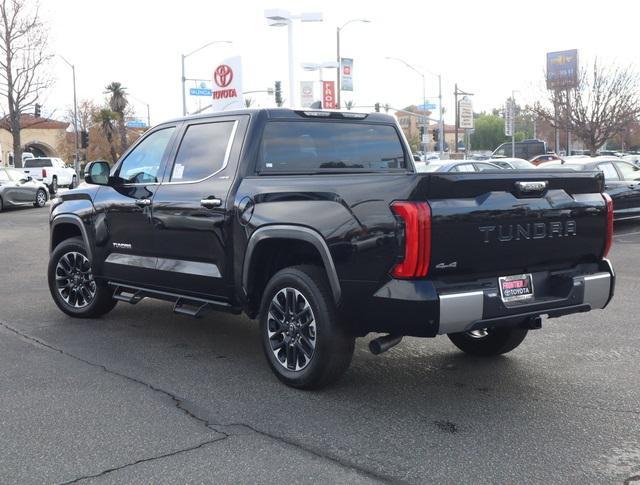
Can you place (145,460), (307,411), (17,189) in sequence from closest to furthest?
(145,460) < (307,411) < (17,189)

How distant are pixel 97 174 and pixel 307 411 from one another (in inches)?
134

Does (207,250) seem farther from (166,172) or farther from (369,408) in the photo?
(369,408)

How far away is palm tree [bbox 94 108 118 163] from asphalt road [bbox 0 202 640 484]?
237 feet

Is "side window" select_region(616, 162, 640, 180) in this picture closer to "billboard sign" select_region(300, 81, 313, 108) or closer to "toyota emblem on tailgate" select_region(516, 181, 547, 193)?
"toyota emblem on tailgate" select_region(516, 181, 547, 193)

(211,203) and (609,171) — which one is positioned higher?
(609,171)

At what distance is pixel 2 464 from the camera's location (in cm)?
396

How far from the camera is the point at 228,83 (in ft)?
111

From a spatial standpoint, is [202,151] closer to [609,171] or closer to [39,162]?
[609,171]

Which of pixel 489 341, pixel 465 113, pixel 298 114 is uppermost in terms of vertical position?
pixel 465 113

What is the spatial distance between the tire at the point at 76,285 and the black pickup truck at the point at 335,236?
474mm

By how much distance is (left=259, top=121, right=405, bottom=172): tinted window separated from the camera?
19.2ft

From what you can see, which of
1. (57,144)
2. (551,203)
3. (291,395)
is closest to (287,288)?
(291,395)

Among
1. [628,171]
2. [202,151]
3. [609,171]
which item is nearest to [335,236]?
[202,151]

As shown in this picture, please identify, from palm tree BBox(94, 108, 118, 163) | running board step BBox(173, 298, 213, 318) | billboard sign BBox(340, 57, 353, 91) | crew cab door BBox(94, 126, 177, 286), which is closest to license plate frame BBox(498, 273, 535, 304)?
running board step BBox(173, 298, 213, 318)
